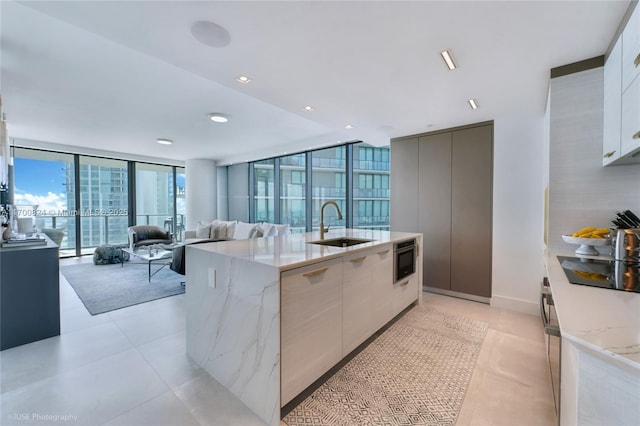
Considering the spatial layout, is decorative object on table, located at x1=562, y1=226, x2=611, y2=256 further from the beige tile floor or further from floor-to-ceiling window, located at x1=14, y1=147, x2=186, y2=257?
floor-to-ceiling window, located at x1=14, y1=147, x2=186, y2=257

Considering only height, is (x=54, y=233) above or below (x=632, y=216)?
below

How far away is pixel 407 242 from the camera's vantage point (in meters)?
2.93

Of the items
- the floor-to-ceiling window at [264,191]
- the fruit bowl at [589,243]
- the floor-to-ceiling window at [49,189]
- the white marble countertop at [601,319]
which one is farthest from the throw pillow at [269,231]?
the floor-to-ceiling window at [49,189]

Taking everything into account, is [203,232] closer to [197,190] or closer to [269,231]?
[197,190]

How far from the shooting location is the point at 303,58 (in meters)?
2.03

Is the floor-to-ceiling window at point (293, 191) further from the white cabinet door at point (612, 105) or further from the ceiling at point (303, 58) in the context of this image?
the white cabinet door at point (612, 105)

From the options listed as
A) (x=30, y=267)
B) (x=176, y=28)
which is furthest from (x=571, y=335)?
(x=30, y=267)

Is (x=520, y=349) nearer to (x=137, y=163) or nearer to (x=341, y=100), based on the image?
(x=341, y=100)

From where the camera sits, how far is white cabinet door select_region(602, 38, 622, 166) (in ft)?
5.40

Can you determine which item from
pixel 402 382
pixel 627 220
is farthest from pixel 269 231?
pixel 627 220

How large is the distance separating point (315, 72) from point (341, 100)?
2.14ft

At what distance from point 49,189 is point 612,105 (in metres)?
9.28

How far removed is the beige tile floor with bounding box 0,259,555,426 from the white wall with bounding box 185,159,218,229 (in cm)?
523

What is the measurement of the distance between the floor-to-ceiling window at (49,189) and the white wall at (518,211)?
863 cm
